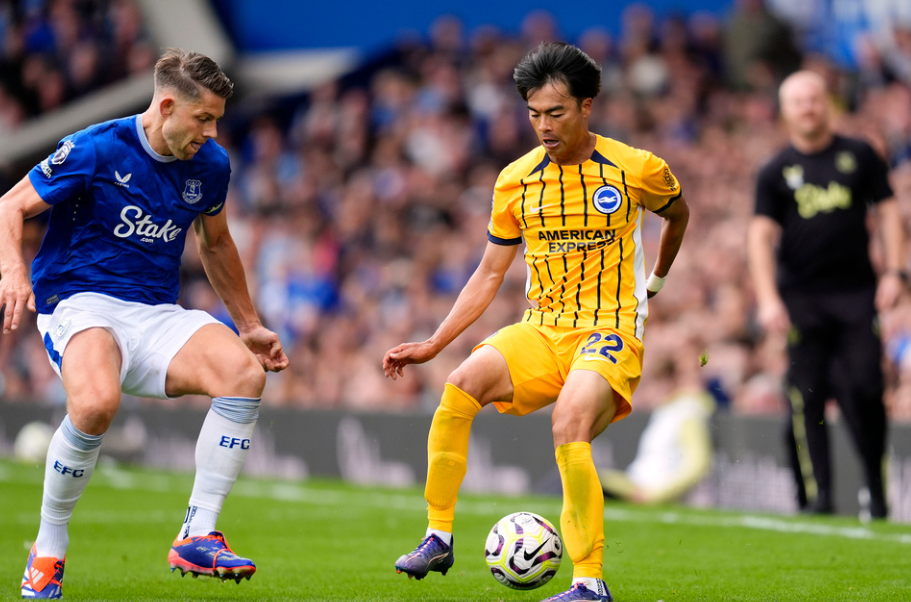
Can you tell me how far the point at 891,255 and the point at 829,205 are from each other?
566mm

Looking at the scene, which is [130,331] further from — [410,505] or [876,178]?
[410,505]

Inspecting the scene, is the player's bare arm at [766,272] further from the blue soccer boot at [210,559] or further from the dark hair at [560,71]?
the blue soccer boot at [210,559]

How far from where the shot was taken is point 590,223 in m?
4.87

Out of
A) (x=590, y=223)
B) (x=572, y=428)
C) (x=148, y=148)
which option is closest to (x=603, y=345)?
(x=572, y=428)

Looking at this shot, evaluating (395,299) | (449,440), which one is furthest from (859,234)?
(395,299)

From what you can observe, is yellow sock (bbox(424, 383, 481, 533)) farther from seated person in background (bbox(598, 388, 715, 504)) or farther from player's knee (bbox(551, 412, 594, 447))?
seated person in background (bbox(598, 388, 715, 504))

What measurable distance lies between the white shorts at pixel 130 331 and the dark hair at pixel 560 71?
1802 mm

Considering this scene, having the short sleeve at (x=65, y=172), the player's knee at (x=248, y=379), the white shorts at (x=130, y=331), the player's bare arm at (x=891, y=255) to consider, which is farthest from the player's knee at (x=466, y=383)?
the player's bare arm at (x=891, y=255)

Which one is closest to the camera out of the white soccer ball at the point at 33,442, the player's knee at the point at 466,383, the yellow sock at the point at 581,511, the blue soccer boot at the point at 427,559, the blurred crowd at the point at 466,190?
the yellow sock at the point at 581,511

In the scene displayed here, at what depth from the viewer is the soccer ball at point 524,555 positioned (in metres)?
4.72

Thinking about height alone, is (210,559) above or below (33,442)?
below

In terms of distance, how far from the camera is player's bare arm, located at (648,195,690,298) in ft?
16.4

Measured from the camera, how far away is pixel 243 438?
5094mm

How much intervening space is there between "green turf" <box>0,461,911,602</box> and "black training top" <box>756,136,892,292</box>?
1.56 metres
